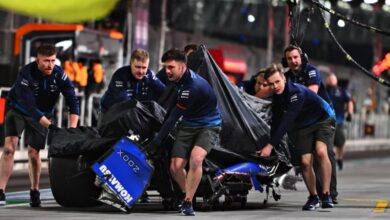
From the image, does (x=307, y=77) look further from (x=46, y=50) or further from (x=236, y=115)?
(x=46, y=50)

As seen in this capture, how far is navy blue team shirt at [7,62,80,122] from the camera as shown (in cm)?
1285

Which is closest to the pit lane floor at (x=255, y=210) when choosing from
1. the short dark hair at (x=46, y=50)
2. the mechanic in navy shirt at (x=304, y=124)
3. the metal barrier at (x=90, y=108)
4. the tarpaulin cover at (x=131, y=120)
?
the mechanic in navy shirt at (x=304, y=124)

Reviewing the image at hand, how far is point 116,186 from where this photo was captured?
11930mm

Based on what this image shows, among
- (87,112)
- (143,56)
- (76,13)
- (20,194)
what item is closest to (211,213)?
(143,56)

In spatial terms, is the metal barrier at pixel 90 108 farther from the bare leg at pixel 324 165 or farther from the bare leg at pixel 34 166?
the bare leg at pixel 324 165

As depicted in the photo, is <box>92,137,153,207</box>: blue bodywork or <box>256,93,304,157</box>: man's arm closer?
<box>92,137,153,207</box>: blue bodywork

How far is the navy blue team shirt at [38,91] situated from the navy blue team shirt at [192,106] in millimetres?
1548

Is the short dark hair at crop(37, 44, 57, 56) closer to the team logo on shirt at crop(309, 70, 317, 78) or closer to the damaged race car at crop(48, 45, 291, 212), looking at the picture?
the damaged race car at crop(48, 45, 291, 212)

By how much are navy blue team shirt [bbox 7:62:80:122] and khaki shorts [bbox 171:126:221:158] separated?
154 cm

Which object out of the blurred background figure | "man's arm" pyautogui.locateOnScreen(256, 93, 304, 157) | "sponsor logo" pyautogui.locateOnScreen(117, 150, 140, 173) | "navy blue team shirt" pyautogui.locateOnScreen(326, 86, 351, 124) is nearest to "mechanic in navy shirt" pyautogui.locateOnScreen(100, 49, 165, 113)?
"sponsor logo" pyautogui.locateOnScreen(117, 150, 140, 173)

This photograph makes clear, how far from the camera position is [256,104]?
1384 cm

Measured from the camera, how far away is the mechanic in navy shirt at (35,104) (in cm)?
1283

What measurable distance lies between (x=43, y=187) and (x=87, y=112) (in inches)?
264

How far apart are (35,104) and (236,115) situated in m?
2.36
